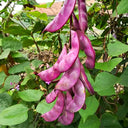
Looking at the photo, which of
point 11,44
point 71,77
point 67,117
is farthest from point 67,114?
point 11,44

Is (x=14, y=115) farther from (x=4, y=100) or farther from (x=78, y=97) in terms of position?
(x=78, y=97)

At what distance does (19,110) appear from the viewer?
26.5 inches

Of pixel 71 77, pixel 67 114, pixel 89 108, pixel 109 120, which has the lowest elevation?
pixel 109 120

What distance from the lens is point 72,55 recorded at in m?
0.32

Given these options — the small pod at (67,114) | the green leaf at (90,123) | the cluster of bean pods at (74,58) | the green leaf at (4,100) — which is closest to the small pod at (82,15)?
the cluster of bean pods at (74,58)

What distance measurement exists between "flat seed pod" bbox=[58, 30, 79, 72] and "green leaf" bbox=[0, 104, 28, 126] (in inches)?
14.4

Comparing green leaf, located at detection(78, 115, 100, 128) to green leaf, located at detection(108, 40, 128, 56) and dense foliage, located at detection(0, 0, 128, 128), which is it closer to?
dense foliage, located at detection(0, 0, 128, 128)

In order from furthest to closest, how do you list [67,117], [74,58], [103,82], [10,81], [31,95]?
[10,81] < [31,95] < [103,82] < [67,117] < [74,58]

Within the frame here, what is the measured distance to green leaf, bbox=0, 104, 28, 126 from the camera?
622mm

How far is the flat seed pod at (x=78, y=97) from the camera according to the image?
0.35 m

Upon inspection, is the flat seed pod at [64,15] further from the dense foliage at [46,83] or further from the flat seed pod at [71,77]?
the dense foliage at [46,83]

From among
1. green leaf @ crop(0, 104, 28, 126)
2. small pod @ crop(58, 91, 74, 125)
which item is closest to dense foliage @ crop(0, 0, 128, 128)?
green leaf @ crop(0, 104, 28, 126)

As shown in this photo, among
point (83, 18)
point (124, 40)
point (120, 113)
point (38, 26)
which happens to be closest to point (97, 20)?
point (124, 40)

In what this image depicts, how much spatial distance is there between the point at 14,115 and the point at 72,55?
42cm
